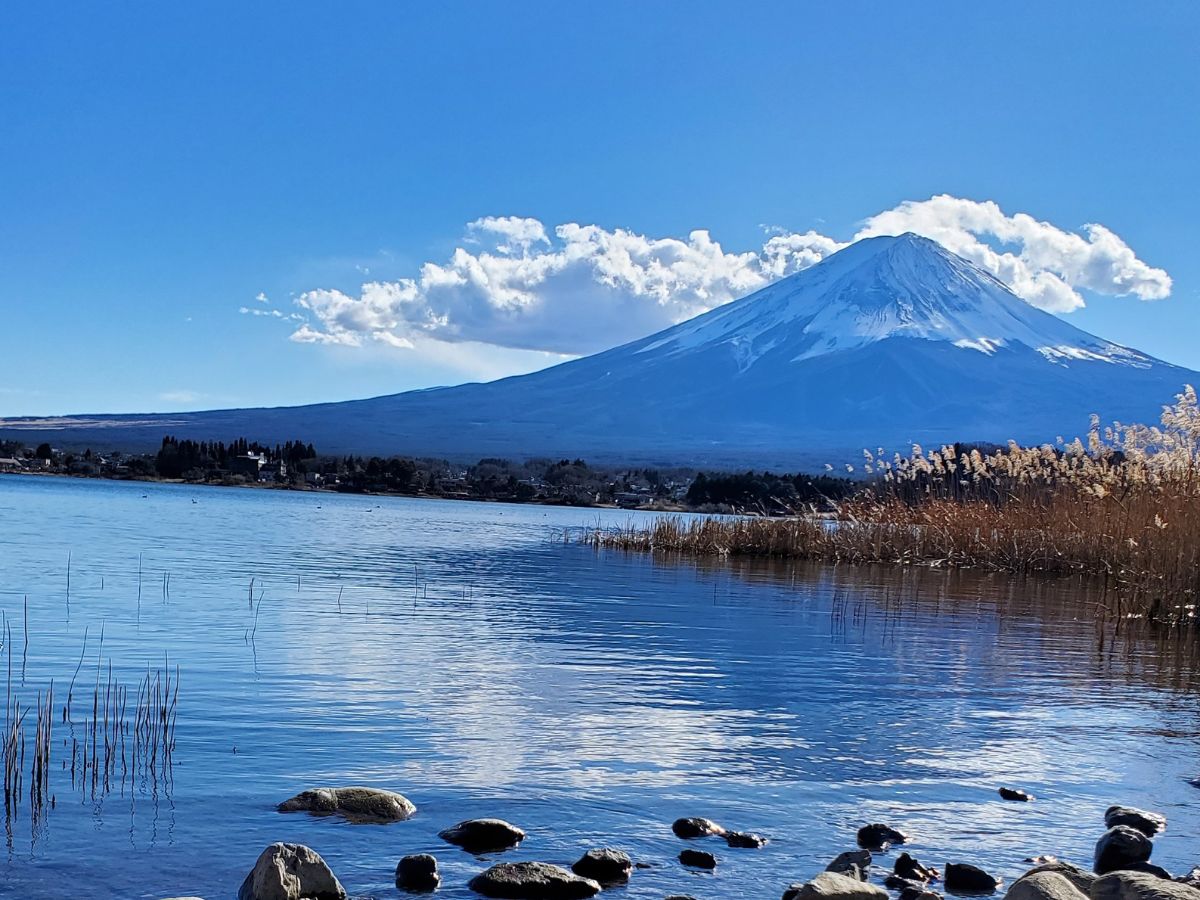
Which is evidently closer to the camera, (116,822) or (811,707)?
(116,822)

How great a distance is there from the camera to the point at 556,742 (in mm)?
7953

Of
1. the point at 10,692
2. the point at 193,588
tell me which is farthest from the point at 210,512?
the point at 10,692

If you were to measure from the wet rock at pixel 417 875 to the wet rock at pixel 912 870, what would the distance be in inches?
76.3

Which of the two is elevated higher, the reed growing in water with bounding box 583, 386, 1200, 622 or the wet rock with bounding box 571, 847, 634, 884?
the reed growing in water with bounding box 583, 386, 1200, 622

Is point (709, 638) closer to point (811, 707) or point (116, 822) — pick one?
point (811, 707)

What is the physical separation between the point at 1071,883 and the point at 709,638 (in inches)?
346

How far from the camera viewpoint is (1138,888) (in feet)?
16.1

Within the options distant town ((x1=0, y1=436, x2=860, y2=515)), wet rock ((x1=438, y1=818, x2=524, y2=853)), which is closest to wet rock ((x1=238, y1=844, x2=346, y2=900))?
wet rock ((x1=438, y1=818, x2=524, y2=853))

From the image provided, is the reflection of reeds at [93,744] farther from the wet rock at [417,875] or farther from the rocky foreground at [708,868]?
the wet rock at [417,875]

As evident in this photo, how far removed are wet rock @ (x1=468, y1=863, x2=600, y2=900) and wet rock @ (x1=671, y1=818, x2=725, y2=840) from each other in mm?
929

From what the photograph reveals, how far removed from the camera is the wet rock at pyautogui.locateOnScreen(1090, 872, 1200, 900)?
191 inches

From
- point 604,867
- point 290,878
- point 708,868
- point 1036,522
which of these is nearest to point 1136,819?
point 708,868

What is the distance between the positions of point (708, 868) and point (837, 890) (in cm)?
87

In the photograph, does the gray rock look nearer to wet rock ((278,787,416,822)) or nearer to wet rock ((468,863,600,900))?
wet rock ((468,863,600,900))
